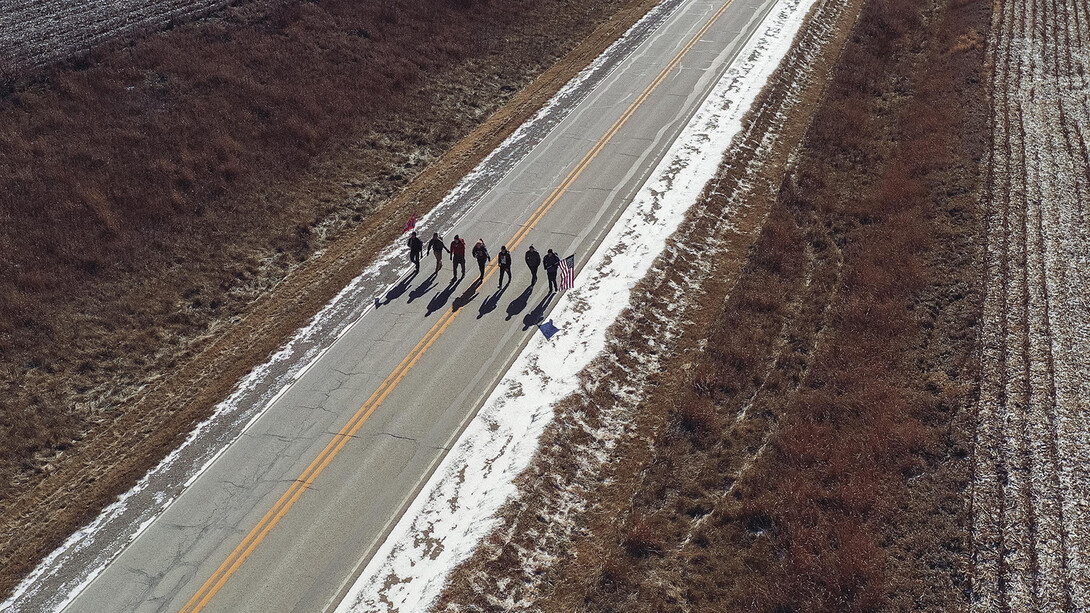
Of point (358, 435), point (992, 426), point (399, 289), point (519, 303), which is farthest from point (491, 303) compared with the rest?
point (992, 426)

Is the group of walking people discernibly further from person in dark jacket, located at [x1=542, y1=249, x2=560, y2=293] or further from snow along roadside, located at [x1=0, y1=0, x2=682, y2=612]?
snow along roadside, located at [x1=0, y1=0, x2=682, y2=612]

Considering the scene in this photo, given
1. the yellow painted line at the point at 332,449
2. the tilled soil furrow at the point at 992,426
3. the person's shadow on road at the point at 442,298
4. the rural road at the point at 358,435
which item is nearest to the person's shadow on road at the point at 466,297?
the rural road at the point at 358,435

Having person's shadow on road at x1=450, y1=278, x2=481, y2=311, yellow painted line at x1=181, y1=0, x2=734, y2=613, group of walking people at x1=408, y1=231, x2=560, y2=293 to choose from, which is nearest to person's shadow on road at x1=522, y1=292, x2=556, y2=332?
group of walking people at x1=408, y1=231, x2=560, y2=293

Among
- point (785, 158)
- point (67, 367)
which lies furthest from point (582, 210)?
point (67, 367)

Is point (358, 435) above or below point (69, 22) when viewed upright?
below

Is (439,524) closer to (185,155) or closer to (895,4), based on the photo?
(185,155)

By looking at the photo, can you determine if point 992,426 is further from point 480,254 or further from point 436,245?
point 436,245

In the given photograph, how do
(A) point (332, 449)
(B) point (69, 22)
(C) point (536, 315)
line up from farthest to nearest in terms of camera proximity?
(B) point (69, 22) → (C) point (536, 315) → (A) point (332, 449)

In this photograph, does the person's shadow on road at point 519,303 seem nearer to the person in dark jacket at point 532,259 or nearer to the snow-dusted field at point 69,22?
the person in dark jacket at point 532,259
